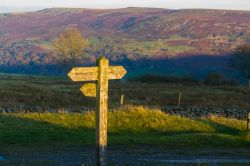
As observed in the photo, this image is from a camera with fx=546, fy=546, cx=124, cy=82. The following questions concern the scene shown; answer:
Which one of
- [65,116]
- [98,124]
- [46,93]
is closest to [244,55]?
[46,93]

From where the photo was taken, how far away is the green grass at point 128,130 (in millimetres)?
26297

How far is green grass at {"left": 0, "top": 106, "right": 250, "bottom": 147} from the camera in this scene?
26.3 meters

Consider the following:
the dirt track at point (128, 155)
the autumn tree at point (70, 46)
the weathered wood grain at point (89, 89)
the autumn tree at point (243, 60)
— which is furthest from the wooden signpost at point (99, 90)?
the autumn tree at point (70, 46)

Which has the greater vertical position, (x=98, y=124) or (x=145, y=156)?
(x=98, y=124)

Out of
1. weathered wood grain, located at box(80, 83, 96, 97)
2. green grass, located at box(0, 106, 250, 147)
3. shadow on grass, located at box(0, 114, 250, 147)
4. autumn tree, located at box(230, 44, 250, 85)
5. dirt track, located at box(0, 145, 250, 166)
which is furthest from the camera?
autumn tree, located at box(230, 44, 250, 85)

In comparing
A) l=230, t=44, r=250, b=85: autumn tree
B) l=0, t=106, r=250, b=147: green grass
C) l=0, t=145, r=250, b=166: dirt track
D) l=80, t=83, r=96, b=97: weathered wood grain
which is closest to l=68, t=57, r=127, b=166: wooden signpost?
l=80, t=83, r=96, b=97: weathered wood grain

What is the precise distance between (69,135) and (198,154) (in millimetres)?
7381

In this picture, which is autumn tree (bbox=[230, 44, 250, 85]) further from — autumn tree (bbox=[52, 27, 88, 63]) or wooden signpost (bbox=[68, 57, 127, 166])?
wooden signpost (bbox=[68, 57, 127, 166])

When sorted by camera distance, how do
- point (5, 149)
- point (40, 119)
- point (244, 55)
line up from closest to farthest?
point (5, 149)
point (40, 119)
point (244, 55)

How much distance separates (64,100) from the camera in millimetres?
57250

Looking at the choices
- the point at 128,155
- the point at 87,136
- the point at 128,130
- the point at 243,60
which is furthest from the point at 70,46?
the point at 128,155

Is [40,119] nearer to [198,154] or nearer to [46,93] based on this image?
[198,154]

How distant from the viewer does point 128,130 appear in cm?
2938

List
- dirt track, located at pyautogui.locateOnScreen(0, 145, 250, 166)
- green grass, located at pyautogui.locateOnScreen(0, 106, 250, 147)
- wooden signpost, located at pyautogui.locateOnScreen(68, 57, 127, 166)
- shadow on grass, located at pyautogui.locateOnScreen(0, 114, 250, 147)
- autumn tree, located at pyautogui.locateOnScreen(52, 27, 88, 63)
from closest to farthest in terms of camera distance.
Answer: wooden signpost, located at pyautogui.locateOnScreen(68, 57, 127, 166), dirt track, located at pyautogui.locateOnScreen(0, 145, 250, 166), shadow on grass, located at pyautogui.locateOnScreen(0, 114, 250, 147), green grass, located at pyautogui.locateOnScreen(0, 106, 250, 147), autumn tree, located at pyautogui.locateOnScreen(52, 27, 88, 63)
